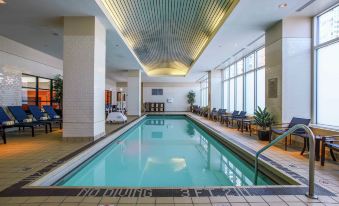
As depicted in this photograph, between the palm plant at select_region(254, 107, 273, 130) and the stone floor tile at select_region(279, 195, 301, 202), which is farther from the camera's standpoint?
the palm plant at select_region(254, 107, 273, 130)

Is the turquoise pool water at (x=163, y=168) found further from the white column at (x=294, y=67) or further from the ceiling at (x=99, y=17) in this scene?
the ceiling at (x=99, y=17)

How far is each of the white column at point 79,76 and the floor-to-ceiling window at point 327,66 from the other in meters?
5.48

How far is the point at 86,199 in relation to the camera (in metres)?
2.28

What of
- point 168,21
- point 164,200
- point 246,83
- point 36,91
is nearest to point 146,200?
point 164,200

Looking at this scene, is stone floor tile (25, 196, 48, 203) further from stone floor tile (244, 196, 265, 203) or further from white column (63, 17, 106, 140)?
white column (63, 17, 106, 140)

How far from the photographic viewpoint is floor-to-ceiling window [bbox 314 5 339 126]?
480cm

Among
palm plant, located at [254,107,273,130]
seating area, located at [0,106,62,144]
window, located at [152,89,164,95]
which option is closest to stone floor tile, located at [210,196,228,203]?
palm plant, located at [254,107,273,130]

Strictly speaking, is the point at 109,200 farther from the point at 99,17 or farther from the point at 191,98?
the point at 191,98

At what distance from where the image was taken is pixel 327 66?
201 inches

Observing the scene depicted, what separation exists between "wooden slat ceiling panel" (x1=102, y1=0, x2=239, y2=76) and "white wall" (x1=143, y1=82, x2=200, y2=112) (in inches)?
445

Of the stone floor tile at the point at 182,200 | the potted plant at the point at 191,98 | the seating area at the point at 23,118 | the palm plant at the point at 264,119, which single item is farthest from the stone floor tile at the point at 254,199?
the potted plant at the point at 191,98

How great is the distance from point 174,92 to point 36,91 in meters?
14.4

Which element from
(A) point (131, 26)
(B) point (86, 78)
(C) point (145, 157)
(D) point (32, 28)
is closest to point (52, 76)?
(D) point (32, 28)

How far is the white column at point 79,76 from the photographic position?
5.38 m
